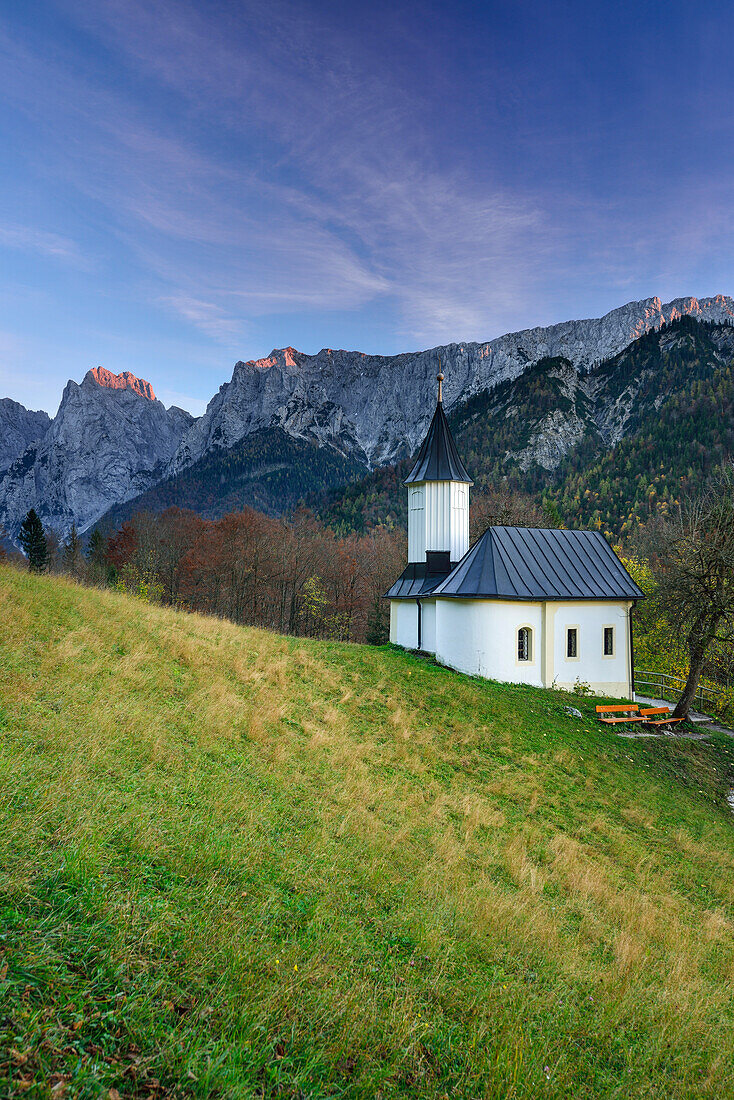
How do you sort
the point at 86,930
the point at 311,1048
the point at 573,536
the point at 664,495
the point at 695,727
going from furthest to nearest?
the point at 664,495, the point at 573,536, the point at 695,727, the point at 86,930, the point at 311,1048

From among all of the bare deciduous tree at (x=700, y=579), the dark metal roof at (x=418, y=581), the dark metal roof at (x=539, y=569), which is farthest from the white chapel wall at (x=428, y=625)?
the bare deciduous tree at (x=700, y=579)

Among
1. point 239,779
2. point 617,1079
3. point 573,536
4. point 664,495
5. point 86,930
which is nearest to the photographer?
point 86,930

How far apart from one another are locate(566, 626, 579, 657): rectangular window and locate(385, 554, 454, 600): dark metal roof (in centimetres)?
603

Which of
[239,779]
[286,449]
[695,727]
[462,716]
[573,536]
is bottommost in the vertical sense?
[695,727]

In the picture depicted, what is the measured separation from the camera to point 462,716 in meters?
15.9

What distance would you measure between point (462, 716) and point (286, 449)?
16870 centimetres

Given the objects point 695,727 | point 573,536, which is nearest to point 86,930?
point 695,727

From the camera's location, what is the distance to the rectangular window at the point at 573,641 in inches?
920

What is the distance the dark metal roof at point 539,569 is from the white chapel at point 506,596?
59 millimetres

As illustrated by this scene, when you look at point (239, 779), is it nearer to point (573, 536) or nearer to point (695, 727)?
point (695, 727)

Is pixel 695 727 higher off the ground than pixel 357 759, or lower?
lower

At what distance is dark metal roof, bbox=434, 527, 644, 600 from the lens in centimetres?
2217

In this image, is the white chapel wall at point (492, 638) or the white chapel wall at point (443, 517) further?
the white chapel wall at point (443, 517)

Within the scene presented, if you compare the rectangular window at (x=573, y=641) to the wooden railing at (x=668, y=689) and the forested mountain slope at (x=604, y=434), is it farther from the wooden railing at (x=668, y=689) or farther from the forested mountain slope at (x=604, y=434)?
the forested mountain slope at (x=604, y=434)
